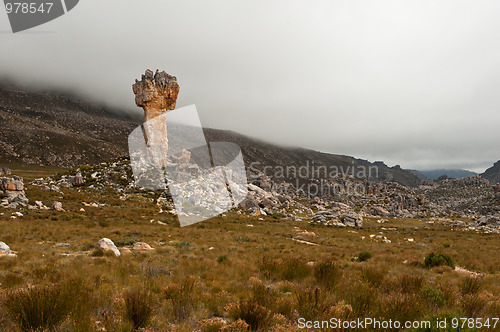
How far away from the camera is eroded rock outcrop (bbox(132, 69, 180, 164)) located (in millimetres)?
55844

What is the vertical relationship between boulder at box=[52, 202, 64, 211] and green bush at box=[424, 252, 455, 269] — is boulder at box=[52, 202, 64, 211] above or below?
above

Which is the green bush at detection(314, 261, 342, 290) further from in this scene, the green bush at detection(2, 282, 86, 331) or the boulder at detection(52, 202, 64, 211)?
the boulder at detection(52, 202, 64, 211)

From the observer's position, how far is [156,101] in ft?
188

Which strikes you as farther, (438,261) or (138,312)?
(438,261)

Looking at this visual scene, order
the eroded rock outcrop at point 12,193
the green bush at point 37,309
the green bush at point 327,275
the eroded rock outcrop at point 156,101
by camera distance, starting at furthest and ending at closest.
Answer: the eroded rock outcrop at point 156,101 → the eroded rock outcrop at point 12,193 → the green bush at point 327,275 → the green bush at point 37,309

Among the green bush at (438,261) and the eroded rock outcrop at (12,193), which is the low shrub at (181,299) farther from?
the eroded rock outcrop at (12,193)

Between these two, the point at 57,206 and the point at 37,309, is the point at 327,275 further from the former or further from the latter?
the point at 57,206

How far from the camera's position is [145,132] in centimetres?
5594

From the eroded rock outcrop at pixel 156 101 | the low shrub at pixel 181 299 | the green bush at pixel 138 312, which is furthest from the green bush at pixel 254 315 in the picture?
the eroded rock outcrop at pixel 156 101

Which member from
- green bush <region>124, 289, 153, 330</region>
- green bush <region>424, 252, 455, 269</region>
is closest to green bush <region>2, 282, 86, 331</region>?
green bush <region>124, 289, 153, 330</region>

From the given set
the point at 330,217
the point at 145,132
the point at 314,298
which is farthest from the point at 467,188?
the point at 314,298

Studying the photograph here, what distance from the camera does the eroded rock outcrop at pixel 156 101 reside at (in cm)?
5584

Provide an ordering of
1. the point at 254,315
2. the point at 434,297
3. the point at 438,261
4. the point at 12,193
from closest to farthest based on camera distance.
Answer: the point at 254,315 → the point at 434,297 → the point at 438,261 → the point at 12,193

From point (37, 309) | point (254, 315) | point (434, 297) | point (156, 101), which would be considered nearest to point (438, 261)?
point (434, 297)
